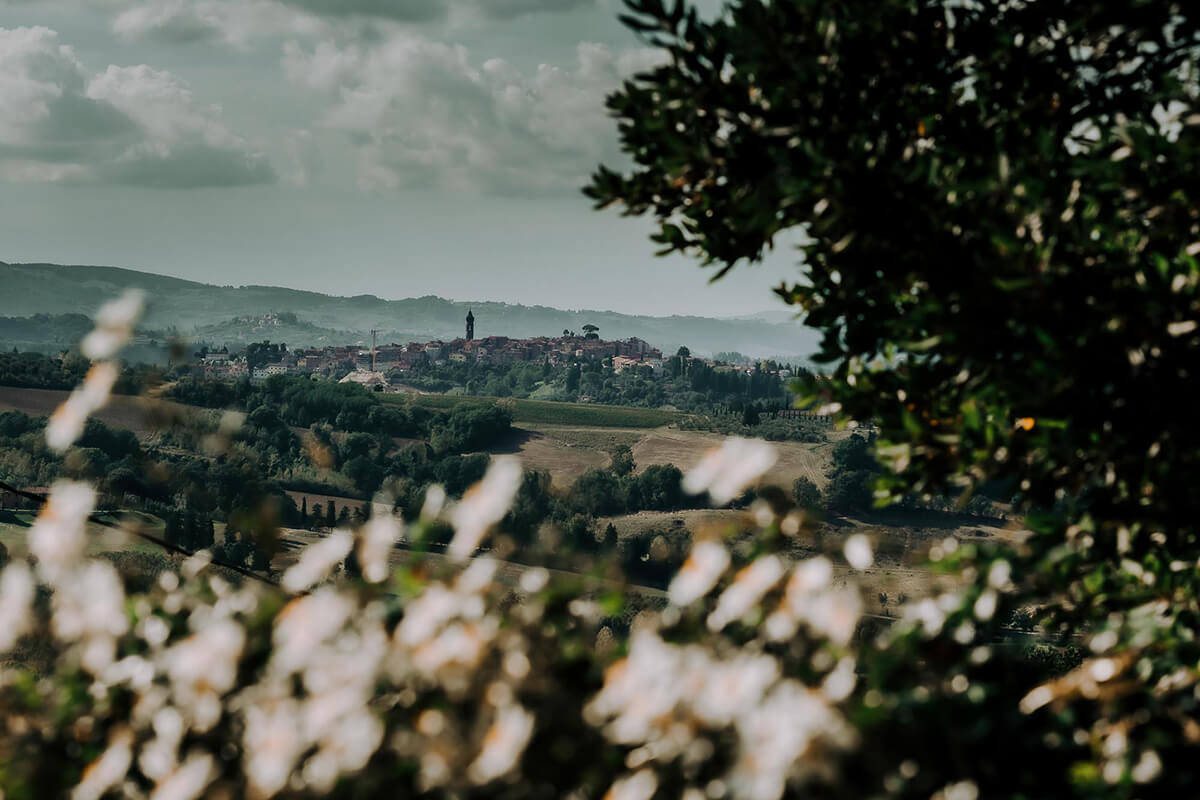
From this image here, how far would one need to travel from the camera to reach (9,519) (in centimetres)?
9850

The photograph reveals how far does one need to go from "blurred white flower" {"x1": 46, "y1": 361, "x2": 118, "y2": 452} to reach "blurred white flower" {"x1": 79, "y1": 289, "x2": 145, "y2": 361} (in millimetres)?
82

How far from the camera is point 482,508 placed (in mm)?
3086

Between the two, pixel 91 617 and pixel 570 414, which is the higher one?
pixel 91 617

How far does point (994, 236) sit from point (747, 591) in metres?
1.82

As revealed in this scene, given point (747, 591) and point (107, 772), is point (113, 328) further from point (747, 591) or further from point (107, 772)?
point (747, 591)

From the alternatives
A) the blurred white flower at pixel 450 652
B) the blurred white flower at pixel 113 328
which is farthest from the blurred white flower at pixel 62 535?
the blurred white flower at pixel 450 652

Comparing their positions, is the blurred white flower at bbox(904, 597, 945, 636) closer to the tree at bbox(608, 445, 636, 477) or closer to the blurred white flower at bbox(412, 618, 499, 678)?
the blurred white flower at bbox(412, 618, 499, 678)

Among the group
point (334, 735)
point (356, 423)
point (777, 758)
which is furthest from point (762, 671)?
point (356, 423)

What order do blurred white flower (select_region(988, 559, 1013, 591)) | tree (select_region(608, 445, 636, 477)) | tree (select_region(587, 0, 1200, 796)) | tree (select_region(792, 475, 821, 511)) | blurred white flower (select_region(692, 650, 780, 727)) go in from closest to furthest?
1. blurred white flower (select_region(692, 650, 780, 727))
2. blurred white flower (select_region(988, 559, 1013, 591))
3. tree (select_region(587, 0, 1200, 796))
4. tree (select_region(792, 475, 821, 511))
5. tree (select_region(608, 445, 636, 477))

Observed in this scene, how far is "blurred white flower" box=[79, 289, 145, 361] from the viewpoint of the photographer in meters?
3.60

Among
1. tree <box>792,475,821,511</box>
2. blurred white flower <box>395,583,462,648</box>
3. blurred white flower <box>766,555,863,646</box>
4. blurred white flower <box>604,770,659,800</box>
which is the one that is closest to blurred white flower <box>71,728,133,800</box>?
blurred white flower <box>395,583,462,648</box>

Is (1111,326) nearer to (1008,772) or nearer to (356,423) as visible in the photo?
(1008,772)

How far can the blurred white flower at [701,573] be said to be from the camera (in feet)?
9.53

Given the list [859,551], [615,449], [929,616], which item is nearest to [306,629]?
[859,551]
